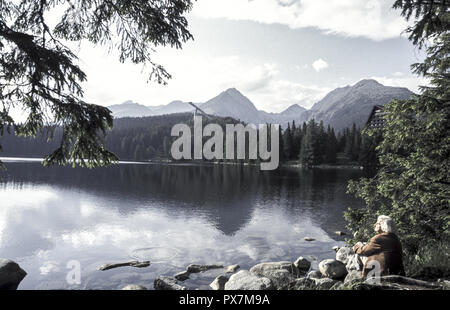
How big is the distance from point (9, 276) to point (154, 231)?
43.0 ft

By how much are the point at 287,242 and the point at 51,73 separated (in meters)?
20.2

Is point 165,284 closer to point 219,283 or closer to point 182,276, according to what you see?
point 182,276

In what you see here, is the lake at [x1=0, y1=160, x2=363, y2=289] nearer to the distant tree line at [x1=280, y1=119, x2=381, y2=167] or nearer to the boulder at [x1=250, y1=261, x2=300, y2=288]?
the boulder at [x1=250, y1=261, x2=300, y2=288]

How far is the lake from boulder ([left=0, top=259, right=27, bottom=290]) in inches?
15.5

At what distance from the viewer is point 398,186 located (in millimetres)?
10461

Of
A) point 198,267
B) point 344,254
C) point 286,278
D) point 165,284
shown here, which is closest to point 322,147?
point 344,254

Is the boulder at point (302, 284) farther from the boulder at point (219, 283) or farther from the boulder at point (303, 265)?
the boulder at point (303, 265)

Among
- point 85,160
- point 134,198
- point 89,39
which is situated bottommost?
point 134,198

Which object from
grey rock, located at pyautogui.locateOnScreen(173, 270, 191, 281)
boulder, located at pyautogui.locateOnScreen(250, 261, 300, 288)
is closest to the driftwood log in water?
grey rock, located at pyautogui.locateOnScreen(173, 270, 191, 281)

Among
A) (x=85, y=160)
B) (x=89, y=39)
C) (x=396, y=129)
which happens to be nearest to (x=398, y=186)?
(x=396, y=129)

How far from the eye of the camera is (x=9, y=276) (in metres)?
14.1

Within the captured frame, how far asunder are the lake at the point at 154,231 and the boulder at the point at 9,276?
39cm
